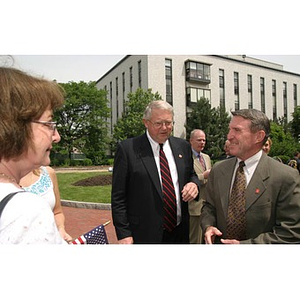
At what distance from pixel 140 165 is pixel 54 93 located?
5.42 ft

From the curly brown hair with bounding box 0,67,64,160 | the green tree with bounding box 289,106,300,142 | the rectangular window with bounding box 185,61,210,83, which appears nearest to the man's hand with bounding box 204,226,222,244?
the curly brown hair with bounding box 0,67,64,160

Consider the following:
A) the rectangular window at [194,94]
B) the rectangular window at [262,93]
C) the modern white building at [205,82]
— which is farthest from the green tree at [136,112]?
the rectangular window at [262,93]

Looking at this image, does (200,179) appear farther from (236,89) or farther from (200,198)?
(236,89)

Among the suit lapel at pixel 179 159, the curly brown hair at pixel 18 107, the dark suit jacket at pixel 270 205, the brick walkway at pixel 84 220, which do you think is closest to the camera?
the curly brown hair at pixel 18 107

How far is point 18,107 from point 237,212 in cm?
164

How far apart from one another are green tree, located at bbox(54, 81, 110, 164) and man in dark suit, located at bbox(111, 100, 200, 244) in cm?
3137

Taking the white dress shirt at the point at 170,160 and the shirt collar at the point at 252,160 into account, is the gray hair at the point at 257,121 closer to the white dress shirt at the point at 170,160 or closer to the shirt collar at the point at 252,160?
the shirt collar at the point at 252,160

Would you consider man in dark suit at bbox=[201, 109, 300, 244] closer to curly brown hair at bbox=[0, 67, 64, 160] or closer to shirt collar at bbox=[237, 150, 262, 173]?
shirt collar at bbox=[237, 150, 262, 173]

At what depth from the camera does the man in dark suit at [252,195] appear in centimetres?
183

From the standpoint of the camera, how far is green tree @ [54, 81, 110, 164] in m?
34.2

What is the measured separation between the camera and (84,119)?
35.0 metres

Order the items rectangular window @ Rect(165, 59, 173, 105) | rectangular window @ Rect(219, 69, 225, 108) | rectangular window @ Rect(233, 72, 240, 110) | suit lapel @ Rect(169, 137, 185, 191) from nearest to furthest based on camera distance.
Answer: suit lapel @ Rect(169, 137, 185, 191) < rectangular window @ Rect(165, 59, 173, 105) < rectangular window @ Rect(219, 69, 225, 108) < rectangular window @ Rect(233, 72, 240, 110)

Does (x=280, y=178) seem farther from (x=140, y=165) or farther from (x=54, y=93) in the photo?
(x=54, y=93)

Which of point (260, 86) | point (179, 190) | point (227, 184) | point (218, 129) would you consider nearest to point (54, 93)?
point (227, 184)
